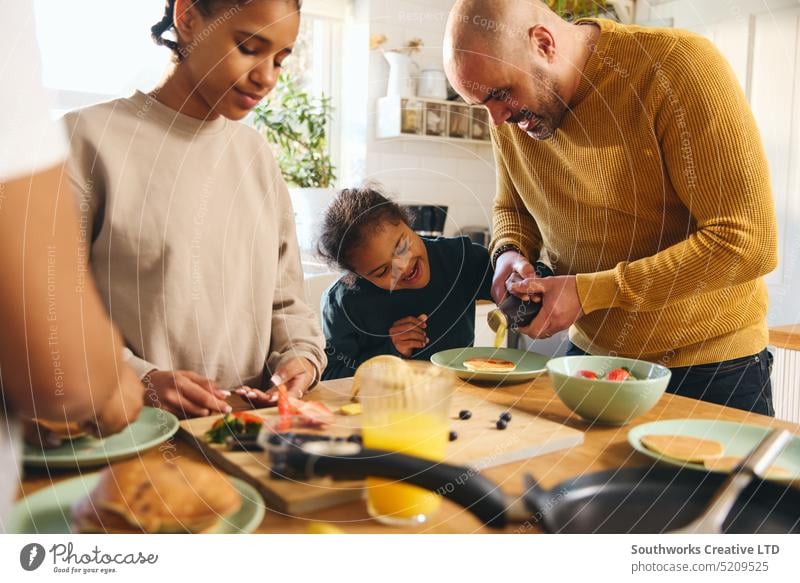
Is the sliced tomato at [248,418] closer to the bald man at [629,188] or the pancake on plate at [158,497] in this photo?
the pancake on plate at [158,497]

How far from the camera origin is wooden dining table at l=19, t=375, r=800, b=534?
39cm

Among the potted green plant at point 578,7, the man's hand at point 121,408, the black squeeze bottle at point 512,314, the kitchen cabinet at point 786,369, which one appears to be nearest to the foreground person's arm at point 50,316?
the man's hand at point 121,408

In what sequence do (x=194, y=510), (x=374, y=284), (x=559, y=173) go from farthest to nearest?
1. (x=559, y=173)
2. (x=374, y=284)
3. (x=194, y=510)

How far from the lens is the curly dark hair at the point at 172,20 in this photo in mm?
425

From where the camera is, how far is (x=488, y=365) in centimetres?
56

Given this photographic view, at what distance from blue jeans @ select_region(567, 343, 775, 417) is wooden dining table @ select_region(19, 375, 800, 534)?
124 mm

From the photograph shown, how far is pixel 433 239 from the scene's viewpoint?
21.0 inches

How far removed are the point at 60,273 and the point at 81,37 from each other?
16 cm

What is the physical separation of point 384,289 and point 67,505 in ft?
0.83

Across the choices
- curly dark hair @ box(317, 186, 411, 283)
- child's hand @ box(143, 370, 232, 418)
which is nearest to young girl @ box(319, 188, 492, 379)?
curly dark hair @ box(317, 186, 411, 283)

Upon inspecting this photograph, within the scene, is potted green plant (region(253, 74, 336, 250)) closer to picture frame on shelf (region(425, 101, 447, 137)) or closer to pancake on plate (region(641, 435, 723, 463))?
picture frame on shelf (region(425, 101, 447, 137))

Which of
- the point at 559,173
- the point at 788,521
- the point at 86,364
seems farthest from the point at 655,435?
the point at 86,364

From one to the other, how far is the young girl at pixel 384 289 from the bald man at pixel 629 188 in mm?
73
